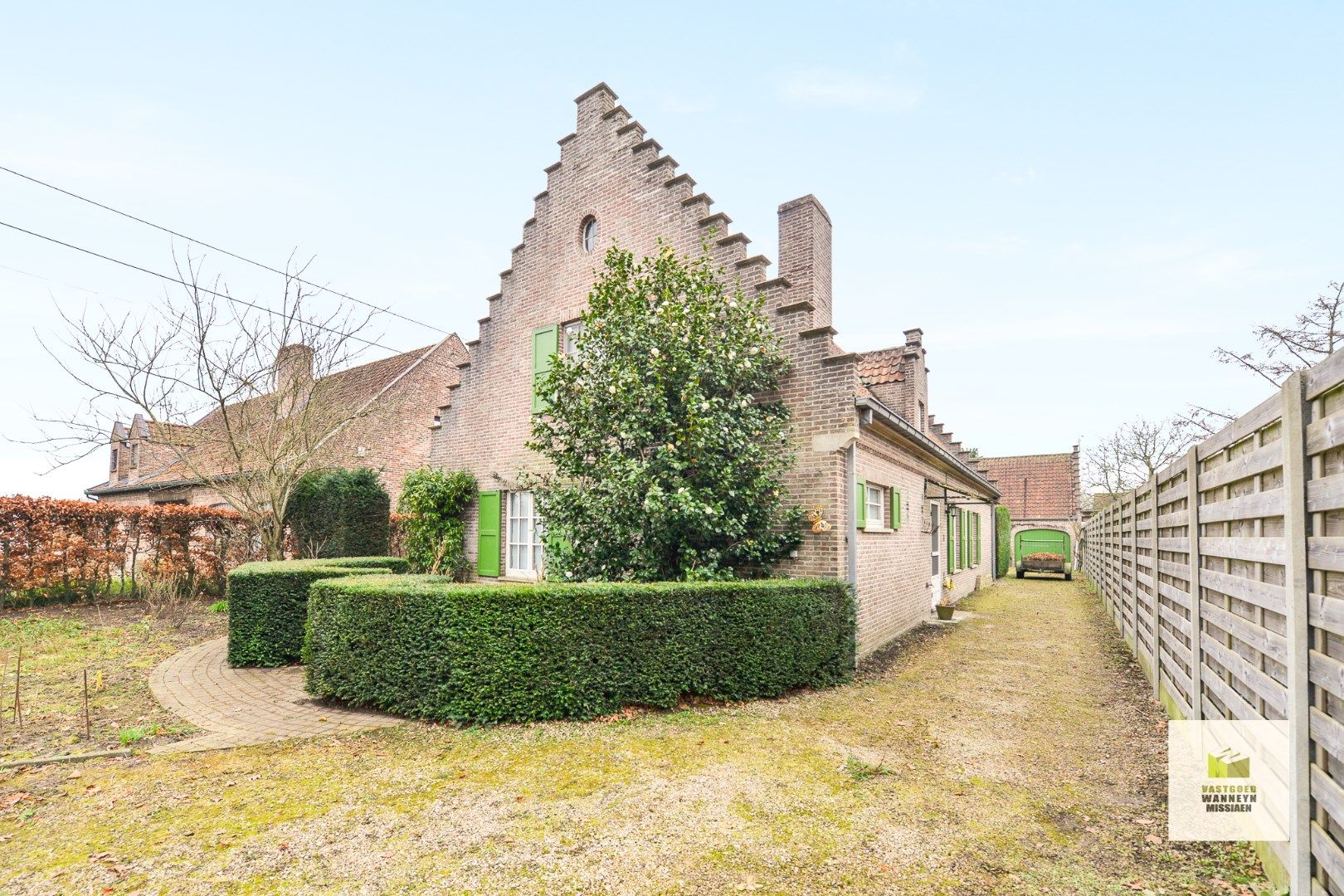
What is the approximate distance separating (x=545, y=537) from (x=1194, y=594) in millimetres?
6979

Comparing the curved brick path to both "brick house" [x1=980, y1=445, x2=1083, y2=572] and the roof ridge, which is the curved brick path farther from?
the roof ridge

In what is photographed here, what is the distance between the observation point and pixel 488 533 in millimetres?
12000

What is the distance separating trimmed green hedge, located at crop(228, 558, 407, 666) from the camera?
807 cm

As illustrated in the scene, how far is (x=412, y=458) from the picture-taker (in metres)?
20.2

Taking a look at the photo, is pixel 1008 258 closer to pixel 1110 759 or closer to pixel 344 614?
pixel 1110 759

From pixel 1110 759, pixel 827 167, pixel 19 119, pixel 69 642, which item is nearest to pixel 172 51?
pixel 19 119

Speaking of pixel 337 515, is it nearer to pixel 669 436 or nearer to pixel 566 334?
pixel 566 334

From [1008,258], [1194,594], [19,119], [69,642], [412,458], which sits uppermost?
[19,119]

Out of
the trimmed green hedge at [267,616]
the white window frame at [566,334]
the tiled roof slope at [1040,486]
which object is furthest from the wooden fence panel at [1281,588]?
the tiled roof slope at [1040,486]

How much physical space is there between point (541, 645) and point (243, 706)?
329 cm

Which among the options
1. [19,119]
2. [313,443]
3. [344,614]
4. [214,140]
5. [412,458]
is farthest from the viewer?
[412,458]

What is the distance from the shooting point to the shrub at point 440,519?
12.3 meters

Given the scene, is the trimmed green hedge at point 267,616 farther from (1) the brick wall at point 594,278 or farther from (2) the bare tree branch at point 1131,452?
(2) the bare tree branch at point 1131,452

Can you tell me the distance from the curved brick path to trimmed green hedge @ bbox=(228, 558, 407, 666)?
20 centimetres
